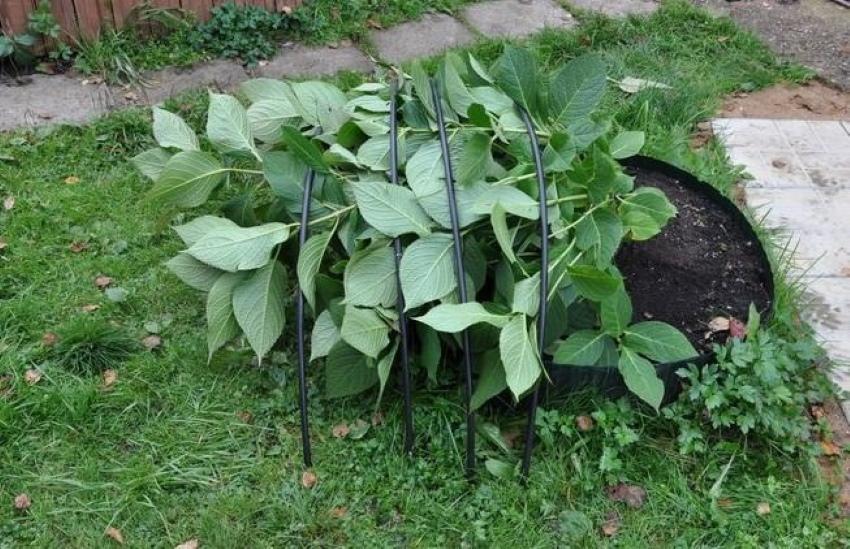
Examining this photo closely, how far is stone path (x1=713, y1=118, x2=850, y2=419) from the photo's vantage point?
9.64ft

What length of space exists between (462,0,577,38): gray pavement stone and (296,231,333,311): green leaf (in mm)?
2625

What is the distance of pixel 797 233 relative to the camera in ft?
10.9

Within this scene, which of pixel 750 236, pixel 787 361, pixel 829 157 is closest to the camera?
pixel 787 361

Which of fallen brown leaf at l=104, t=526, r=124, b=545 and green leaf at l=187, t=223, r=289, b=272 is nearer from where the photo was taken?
fallen brown leaf at l=104, t=526, r=124, b=545

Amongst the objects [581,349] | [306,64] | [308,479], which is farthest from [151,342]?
[306,64]

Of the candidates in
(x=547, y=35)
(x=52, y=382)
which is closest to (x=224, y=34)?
(x=547, y=35)

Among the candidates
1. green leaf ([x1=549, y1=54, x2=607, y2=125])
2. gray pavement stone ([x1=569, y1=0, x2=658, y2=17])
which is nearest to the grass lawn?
green leaf ([x1=549, y1=54, x2=607, y2=125])

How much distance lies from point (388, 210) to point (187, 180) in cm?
77

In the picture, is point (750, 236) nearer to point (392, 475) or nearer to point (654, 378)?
point (654, 378)

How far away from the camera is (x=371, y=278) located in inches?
89.7

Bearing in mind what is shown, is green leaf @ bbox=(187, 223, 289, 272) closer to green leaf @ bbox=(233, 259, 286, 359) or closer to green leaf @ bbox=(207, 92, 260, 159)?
green leaf @ bbox=(233, 259, 286, 359)

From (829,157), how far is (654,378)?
2133 millimetres

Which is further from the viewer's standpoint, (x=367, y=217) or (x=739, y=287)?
(x=739, y=287)

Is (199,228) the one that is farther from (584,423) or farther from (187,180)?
(584,423)
